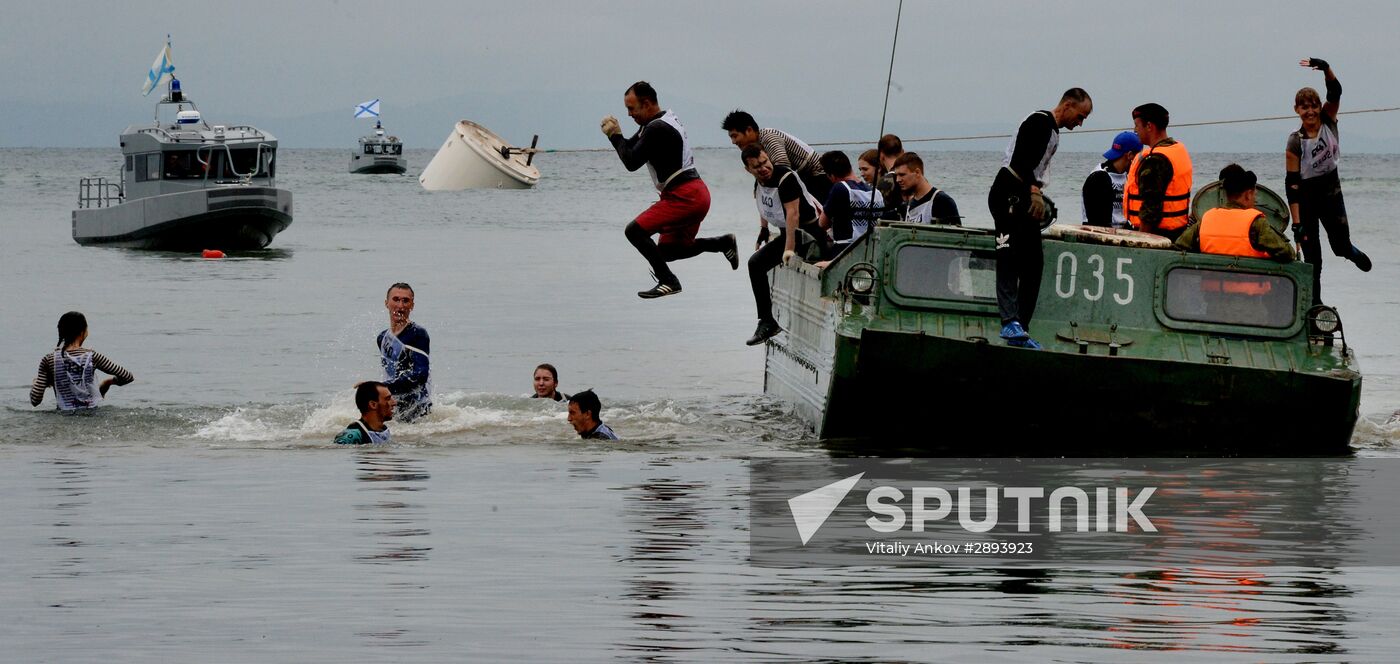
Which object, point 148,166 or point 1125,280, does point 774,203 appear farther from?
point 148,166

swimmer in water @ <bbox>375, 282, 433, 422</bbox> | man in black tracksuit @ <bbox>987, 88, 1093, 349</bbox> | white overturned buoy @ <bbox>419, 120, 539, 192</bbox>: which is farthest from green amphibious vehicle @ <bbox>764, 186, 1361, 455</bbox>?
white overturned buoy @ <bbox>419, 120, 539, 192</bbox>

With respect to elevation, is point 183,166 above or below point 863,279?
above

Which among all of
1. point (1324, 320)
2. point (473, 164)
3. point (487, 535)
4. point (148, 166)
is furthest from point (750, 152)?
point (473, 164)

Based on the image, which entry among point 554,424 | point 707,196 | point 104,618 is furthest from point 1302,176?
point 104,618

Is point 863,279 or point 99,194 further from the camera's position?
point 99,194

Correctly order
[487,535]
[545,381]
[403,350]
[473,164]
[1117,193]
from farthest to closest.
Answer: [473,164], [545,381], [1117,193], [403,350], [487,535]

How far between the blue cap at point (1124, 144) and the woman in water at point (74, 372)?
321 inches

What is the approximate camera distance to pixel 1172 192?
12.9 meters

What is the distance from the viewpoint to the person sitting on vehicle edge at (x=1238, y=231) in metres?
12.4

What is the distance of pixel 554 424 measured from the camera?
1461 centimetres

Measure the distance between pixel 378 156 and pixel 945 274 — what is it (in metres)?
105

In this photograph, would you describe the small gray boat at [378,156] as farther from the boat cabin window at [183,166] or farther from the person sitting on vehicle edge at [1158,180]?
the person sitting on vehicle edge at [1158,180]

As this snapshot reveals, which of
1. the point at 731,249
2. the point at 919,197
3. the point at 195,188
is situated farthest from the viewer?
the point at 195,188

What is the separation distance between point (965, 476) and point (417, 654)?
17.8ft
